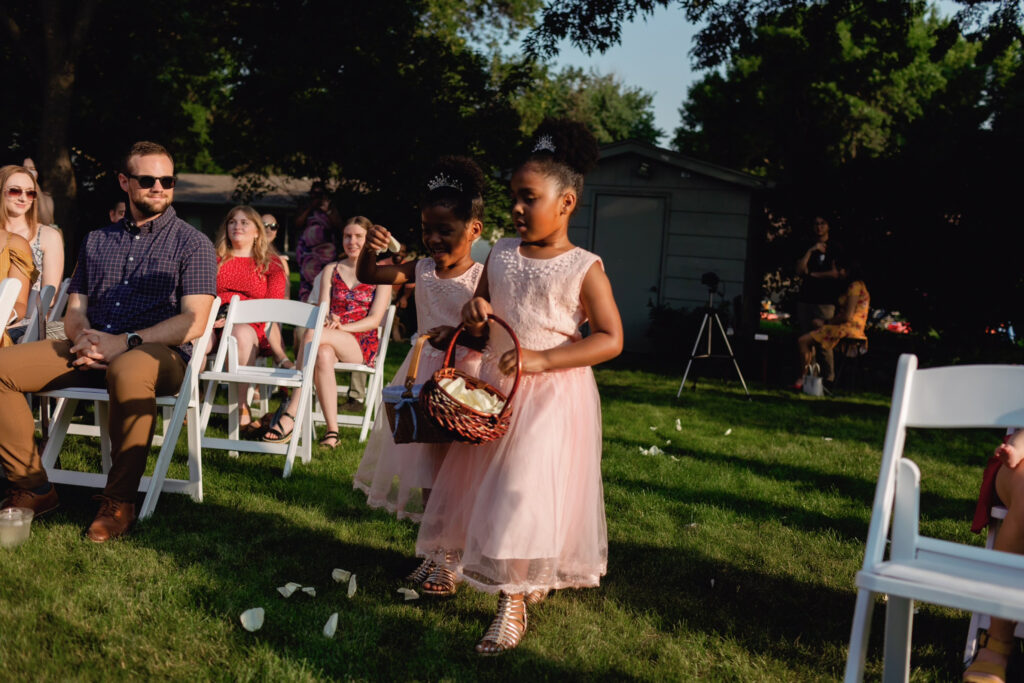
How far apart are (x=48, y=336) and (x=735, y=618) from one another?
5013mm

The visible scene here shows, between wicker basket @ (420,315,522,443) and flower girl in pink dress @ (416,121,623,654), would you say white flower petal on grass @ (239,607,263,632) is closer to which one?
flower girl in pink dress @ (416,121,623,654)

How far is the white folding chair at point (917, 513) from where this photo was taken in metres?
2.38

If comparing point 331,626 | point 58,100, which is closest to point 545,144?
point 331,626

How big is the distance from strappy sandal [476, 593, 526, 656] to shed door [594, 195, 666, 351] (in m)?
12.8

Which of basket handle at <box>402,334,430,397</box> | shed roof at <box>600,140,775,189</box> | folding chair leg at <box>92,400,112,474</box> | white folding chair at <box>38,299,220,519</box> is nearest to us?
basket handle at <box>402,334,430,397</box>

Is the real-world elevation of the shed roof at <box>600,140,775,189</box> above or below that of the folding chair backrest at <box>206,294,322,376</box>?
above

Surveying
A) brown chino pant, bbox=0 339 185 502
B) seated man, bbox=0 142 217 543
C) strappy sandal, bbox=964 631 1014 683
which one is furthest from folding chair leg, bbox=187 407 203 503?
strappy sandal, bbox=964 631 1014 683

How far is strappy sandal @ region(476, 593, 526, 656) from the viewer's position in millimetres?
3208

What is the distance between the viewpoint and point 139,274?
187 inches

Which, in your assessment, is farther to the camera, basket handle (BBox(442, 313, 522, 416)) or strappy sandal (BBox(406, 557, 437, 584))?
strappy sandal (BBox(406, 557, 437, 584))

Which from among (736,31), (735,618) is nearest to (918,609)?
(735,618)

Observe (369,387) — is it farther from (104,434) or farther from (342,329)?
(104,434)

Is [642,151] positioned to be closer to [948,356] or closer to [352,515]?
[948,356]

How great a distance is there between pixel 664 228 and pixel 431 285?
12.4m
